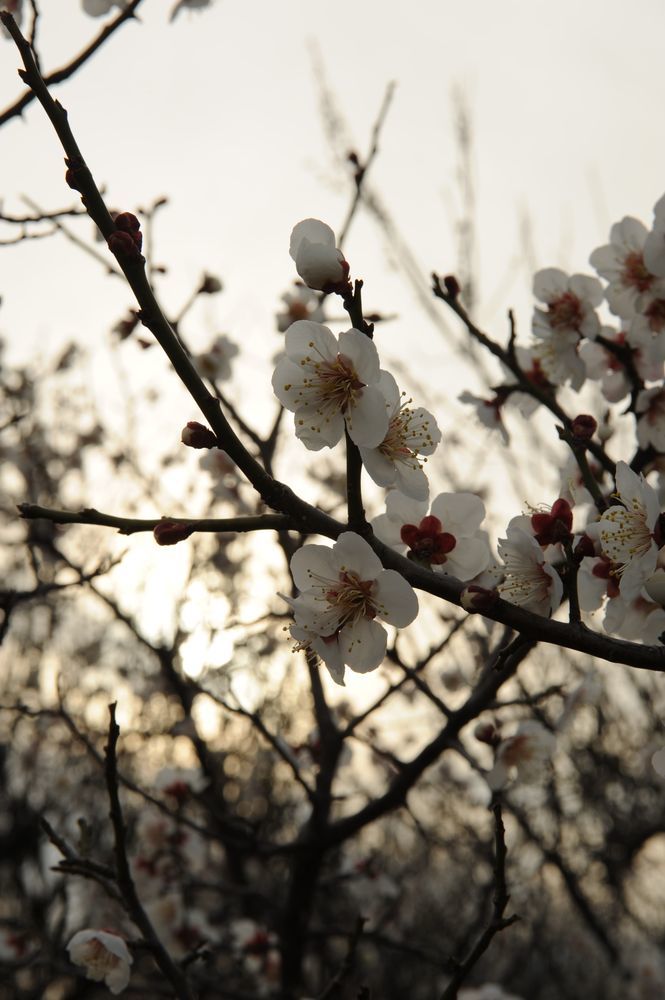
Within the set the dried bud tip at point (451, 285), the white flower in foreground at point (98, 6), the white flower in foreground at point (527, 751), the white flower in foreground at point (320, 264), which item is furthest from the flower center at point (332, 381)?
the white flower in foreground at point (98, 6)

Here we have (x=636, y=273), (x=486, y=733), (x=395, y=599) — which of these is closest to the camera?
(x=395, y=599)

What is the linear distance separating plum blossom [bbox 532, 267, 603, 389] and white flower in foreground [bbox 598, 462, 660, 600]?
1.01 metres

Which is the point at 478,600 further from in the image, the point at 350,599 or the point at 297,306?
the point at 297,306

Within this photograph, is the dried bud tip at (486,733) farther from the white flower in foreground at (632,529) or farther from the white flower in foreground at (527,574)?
the white flower in foreground at (632,529)

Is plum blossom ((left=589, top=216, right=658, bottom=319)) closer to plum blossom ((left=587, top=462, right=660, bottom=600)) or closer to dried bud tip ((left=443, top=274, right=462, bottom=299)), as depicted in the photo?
dried bud tip ((left=443, top=274, right=462, bottom=299))

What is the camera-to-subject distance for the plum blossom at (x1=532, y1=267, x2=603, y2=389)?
8.09 ft

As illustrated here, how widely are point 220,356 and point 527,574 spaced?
94.7 inches

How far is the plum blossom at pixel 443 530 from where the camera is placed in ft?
5.19

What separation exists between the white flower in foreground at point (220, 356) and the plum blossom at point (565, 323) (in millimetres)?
1605

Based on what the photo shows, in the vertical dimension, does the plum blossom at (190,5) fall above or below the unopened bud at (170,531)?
above

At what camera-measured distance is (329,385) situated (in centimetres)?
139

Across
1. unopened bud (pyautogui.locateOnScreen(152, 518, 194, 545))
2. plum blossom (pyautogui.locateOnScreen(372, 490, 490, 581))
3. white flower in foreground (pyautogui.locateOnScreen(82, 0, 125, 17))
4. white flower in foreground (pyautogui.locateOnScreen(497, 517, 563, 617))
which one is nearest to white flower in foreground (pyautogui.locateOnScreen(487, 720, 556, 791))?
white flower in foreground (pyautogui.locateOnScreen(497, 517, 563, 617))

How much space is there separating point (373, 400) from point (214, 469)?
2303 millimetres

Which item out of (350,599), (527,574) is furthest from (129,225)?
(527,574)
